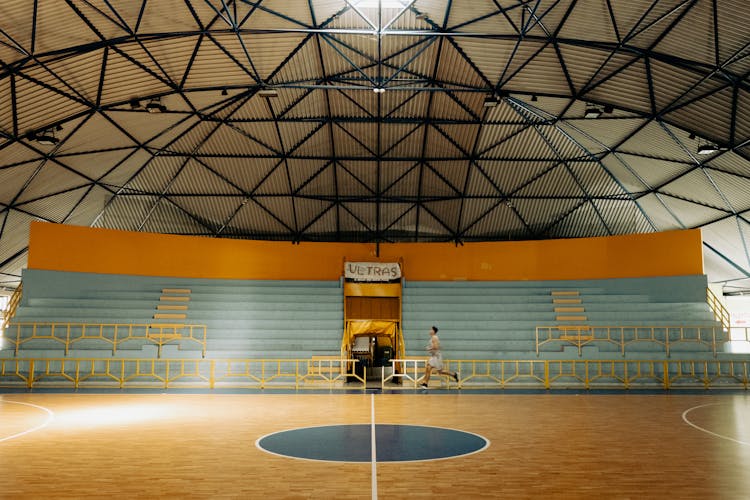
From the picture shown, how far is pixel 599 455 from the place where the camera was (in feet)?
29.9

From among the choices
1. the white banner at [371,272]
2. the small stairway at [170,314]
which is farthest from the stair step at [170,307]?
the white banner at [371,272]

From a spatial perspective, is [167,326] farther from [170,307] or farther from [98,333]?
[170,307]

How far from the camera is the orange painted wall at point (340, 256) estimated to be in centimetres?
2692

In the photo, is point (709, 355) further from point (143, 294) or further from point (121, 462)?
point (143, 294)

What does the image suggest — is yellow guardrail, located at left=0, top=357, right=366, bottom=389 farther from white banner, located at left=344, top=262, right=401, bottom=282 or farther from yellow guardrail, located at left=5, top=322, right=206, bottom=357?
white banner, located at left=344, top=262, right=401, bottom=282

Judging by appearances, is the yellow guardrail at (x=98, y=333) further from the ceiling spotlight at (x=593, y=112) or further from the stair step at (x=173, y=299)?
the ceiling spotlight at (x=593, y=112)

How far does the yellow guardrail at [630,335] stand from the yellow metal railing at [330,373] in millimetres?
882

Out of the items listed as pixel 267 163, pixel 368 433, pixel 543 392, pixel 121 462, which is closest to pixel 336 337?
pixel 543 392

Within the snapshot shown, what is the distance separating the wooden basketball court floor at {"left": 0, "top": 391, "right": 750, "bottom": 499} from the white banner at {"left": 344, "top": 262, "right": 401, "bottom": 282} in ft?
37.3

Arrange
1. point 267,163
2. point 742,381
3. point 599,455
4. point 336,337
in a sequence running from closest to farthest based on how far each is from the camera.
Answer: point 599,455
point 742,381
point 336,337
point 267,163

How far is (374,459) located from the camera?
8805mm

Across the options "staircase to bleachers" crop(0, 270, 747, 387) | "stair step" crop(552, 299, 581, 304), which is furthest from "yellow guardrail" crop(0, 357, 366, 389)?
"stair step" crop(552, 299, 581, 304)

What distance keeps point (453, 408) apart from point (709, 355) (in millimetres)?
11952

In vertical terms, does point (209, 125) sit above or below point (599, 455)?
above
